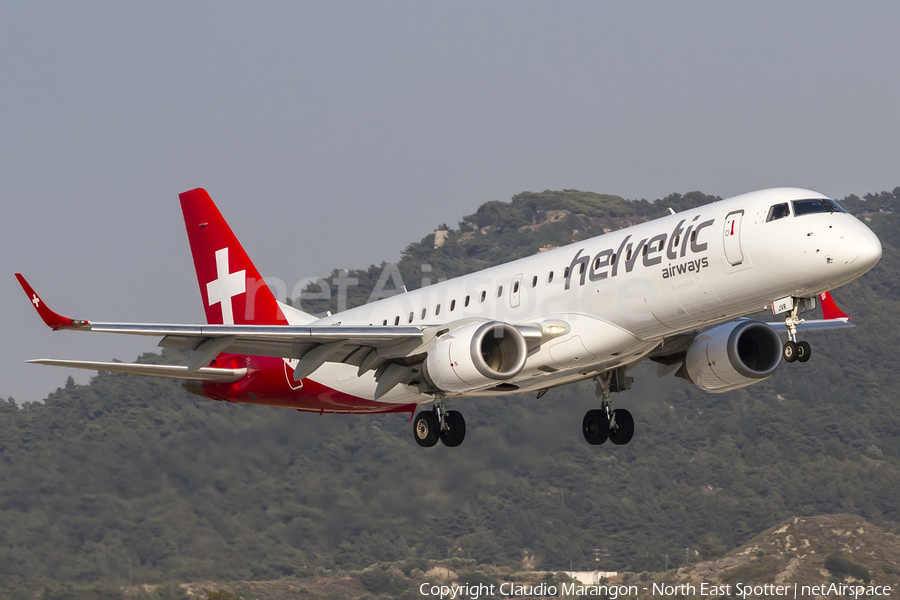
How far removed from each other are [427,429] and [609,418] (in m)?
5.47

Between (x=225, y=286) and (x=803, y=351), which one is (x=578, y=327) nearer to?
(x=803, y=351)

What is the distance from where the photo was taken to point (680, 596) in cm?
9462

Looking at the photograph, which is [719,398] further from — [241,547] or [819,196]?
[819,196]

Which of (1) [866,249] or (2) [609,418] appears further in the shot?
(2) [609,418]

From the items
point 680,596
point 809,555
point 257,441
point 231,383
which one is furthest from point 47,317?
point 809,555

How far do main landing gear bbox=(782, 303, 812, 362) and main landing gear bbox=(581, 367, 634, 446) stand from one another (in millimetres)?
7137

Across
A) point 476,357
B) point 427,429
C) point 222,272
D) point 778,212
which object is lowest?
point 427,429

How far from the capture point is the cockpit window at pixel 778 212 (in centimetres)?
2428

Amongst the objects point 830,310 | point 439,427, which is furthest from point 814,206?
point 439,427

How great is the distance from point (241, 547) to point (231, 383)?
167 feet

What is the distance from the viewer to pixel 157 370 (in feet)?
97.6

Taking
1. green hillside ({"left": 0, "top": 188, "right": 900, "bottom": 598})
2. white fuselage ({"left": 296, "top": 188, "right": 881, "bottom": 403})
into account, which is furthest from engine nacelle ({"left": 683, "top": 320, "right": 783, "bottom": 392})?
green hillside ({"left": 0, "top": 188, "right": 900, "bottom": 598})

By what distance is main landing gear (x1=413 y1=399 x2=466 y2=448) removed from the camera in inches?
1167

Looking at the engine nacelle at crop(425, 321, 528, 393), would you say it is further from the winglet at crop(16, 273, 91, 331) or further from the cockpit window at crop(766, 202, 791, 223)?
the winglet at crop(16, 273, 91, 331)
